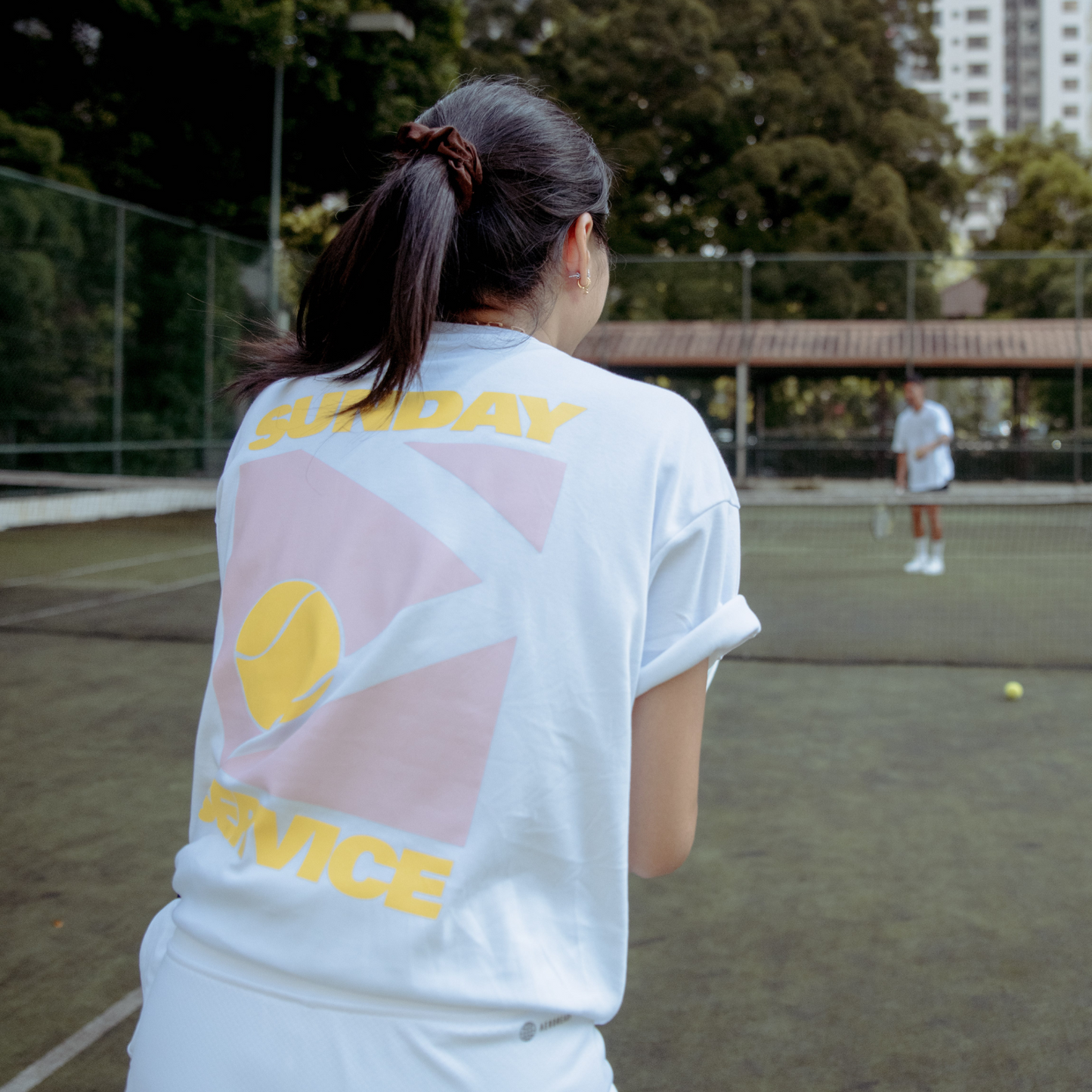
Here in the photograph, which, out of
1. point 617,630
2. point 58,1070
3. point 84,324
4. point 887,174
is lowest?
point 58,1070

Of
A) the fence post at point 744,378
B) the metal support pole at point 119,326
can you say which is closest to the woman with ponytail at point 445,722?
the metal support pole at point 119,326

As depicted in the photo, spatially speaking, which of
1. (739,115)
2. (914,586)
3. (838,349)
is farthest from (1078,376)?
(739,115)

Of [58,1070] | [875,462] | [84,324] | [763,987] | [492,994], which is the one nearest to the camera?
[492,994]

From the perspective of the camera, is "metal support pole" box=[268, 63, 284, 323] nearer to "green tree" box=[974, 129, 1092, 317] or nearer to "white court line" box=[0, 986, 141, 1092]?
"green tree" box=[974, 129, 1092, 317]

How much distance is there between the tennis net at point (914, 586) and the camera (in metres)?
7.03

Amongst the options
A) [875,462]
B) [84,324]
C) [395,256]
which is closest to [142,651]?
[395,256]

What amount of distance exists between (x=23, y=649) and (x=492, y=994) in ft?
21.5

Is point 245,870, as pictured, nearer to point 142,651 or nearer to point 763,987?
point 763,987

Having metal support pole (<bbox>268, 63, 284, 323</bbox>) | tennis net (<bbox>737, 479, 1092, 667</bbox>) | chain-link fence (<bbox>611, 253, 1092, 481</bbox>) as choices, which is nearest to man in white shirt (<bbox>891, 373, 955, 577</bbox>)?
tennis net (<bbox>737, 479, 1092, 667</bbox>)

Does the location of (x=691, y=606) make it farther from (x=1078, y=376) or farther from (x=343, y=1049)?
(x=1078, y=376)

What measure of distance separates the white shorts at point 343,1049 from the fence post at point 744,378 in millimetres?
17712

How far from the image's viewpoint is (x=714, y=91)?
96.1ft

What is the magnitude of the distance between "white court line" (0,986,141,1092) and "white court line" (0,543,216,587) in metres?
7.24

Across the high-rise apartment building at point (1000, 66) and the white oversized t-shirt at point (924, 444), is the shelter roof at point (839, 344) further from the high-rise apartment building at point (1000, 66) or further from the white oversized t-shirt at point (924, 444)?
the high-rise apartment building at point (1000, 66)
